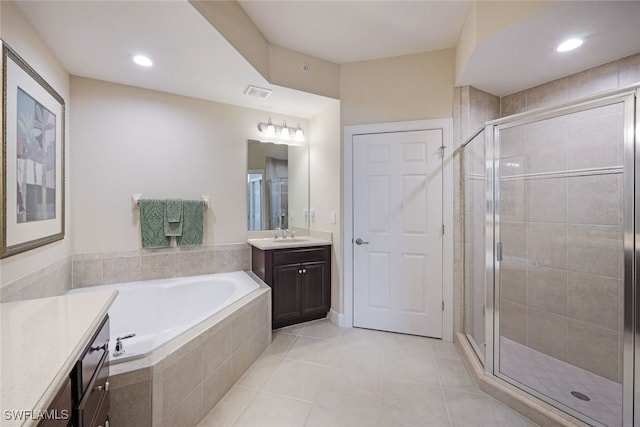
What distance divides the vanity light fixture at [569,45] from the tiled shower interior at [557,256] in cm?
44

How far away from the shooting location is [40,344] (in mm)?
787

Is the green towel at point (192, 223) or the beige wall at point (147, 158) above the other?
the beige wall at point (147, 158)

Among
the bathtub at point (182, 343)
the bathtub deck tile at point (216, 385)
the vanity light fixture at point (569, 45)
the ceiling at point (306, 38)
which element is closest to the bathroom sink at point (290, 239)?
the bathtub at point (182, 343)

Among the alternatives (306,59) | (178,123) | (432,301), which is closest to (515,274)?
(432,301)

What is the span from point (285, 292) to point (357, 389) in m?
1.10

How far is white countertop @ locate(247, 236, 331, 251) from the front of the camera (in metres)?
2.69

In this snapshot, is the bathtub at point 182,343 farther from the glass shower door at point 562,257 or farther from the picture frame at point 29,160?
the glass shower door at point 562,257

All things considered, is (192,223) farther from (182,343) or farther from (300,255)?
(182,343)

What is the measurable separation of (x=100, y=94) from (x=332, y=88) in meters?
2.05

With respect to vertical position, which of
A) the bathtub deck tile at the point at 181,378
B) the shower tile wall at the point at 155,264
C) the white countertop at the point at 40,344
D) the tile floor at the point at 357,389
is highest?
the white countertop at the point at 40,344

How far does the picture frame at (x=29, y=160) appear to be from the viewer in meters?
1.37

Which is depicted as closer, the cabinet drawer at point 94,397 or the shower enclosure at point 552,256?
the cabinet drawer at point 94,397

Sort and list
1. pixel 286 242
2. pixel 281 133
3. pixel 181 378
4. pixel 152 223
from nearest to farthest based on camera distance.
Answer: pixel 181 378 < pixel 152 223 < pixel 286 242 < pixel 281 133

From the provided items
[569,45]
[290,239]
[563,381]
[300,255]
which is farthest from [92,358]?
[569,45]
